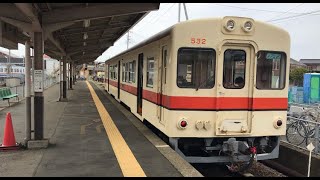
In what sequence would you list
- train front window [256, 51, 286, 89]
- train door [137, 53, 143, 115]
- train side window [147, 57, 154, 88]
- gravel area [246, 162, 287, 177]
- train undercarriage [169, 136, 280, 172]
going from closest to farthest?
1. train undercarriage [169, 136, 280, 172]
2. train front window [256, 51, 286, 89]
3. gravel area [246, 162, 287, 177]
4. train side window [147, 57, 154, 88]
5. train door [137, 53, 143, 115]

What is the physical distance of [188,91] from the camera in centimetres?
721

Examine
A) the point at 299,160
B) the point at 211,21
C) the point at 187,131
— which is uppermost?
the point at 211,21

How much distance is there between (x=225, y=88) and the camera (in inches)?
290

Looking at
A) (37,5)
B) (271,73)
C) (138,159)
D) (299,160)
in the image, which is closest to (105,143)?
(138,159)

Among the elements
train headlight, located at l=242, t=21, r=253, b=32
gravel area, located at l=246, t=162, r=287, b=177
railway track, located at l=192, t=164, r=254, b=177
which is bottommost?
gravel area, located at l=246, t=162, r=287, b=177

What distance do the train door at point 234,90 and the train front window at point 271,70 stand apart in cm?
21

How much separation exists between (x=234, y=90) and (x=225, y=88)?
18 cm

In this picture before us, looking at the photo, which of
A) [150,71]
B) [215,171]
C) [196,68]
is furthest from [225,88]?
[150,71]

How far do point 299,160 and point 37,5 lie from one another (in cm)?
674

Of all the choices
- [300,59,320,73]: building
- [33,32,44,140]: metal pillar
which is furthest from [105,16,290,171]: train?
[300,59,320,73]: building

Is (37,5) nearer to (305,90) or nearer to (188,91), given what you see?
(188,91)

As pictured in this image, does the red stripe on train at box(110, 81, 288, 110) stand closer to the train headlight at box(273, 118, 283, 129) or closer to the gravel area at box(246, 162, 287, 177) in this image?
the train headlight at box(273, 118, 283, 129)

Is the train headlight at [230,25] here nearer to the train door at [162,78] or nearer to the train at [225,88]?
the train at [225,88]

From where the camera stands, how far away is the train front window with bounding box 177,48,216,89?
7.21 m
